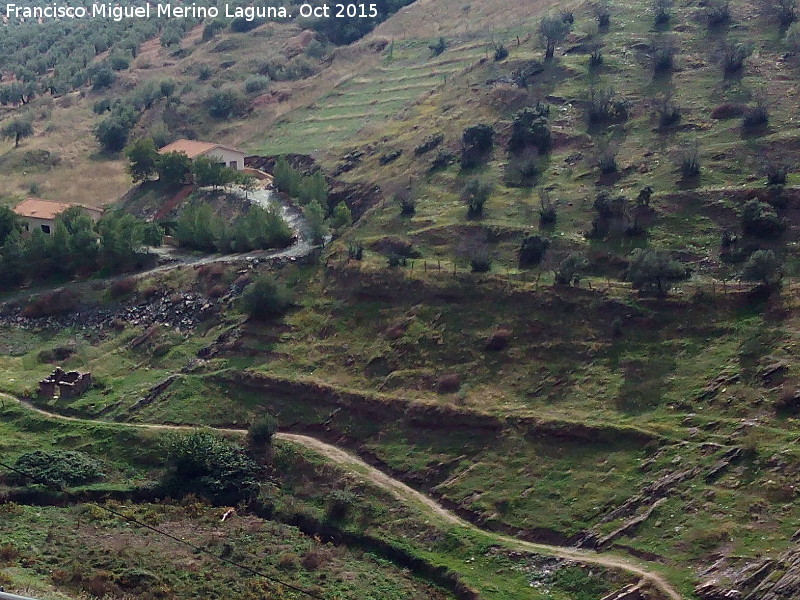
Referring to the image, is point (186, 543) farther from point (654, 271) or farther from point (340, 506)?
point (654, 271)

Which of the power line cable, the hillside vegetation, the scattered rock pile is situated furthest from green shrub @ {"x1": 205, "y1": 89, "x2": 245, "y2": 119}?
the power line cable

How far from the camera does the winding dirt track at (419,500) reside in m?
30.1

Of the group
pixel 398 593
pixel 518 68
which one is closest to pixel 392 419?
pixel 398 593

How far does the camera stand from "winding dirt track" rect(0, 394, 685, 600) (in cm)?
3006

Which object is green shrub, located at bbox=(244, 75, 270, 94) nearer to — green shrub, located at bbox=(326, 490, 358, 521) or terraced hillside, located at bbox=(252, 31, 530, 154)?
terraced hillside, located at bbox=(252, 31, 530, 154)

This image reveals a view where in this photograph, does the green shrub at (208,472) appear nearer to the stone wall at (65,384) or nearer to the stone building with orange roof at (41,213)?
the stone wall at (65,384)

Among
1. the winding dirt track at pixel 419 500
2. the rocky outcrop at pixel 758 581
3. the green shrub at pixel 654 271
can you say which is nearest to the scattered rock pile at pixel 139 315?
the winding dirt track at pixel 419 500

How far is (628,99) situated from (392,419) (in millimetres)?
25139

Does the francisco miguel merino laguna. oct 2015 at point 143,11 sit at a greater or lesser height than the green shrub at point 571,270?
greater

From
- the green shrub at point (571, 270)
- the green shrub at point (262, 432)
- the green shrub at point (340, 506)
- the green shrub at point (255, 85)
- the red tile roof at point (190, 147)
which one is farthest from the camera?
the green shrub at point (255, 85)

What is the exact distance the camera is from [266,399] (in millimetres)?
41594

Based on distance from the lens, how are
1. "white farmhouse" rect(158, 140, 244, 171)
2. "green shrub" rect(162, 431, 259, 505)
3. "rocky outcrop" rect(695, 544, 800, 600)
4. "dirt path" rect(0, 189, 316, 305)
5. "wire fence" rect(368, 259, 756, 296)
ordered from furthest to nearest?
"white farmhouse" rect(158, 140, 244, 171) < "dirt path" rect(0, 189, 316, 305) < "wire fence" rect(368, 259, 756, 296) < "green shrub" rect(162, 431, 259, 505) < "rocky outcrop" rect(695, 544, 800, 600)

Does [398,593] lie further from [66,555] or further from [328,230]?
[328,230]

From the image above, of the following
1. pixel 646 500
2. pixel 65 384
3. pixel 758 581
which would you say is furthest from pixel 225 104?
pixel 758 581
